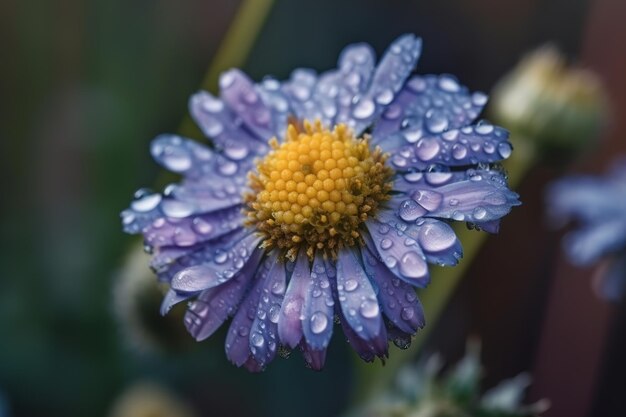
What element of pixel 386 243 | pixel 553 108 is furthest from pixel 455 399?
pixel 553 108

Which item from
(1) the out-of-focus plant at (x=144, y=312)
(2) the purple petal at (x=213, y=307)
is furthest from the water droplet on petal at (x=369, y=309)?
(1) the out-of-focus plant at (x=144, y=312)

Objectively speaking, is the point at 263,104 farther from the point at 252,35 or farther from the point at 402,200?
the point at 252,35

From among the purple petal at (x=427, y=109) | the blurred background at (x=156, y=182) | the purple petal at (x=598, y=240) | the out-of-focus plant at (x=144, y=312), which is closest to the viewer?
the purple petal at (x=427, y=109)

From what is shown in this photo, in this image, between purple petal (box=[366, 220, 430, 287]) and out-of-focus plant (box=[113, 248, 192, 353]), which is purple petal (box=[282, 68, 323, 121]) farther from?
out-of-focus plant (box=[113, 248, 192, 353])

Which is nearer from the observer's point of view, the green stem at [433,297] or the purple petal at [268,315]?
the purple petal at [268,315]

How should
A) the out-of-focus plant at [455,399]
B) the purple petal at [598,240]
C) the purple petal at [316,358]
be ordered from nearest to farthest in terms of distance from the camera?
the purple petal at [316,358] < the out-of-focus plant at [455,399] < the purple petal at [598,240]

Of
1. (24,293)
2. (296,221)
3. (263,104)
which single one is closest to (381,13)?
(24,293)

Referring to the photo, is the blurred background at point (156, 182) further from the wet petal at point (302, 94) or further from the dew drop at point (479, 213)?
the dew drop at point (479, 213)
